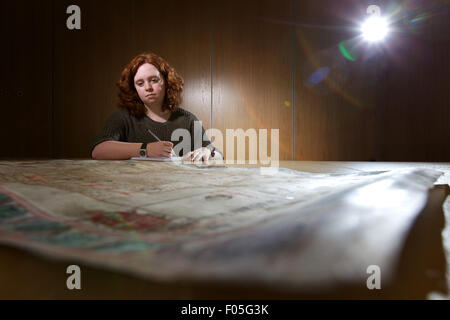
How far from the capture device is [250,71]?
8.68 ft

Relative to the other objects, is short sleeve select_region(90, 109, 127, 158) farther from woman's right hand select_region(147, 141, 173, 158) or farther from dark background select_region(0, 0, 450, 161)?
dark background select_region(0, 0, 450, 161)

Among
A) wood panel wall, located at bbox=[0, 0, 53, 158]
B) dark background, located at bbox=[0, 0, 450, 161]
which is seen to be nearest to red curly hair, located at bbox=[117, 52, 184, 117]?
dark background, located at bbox=[0, 0, 450, 161]

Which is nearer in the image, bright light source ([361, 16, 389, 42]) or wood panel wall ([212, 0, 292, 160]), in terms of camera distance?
bright light source ([361, 16, 389, 42])

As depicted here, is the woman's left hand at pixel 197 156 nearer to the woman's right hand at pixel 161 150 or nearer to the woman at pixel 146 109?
the woman's right hand at pixel 161 150

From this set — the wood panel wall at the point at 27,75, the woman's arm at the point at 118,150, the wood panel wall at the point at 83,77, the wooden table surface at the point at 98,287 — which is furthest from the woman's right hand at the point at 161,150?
the wood panel wall at the point at 27,75

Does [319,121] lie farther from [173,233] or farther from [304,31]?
[173,233]

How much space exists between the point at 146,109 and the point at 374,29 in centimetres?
247

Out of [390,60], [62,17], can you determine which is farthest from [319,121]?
[62,17]

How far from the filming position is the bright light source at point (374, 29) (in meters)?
2.45

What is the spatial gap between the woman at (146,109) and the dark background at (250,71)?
48.0 inches

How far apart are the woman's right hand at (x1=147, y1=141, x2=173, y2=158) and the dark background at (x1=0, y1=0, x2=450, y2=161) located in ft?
5.18

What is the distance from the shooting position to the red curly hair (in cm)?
143

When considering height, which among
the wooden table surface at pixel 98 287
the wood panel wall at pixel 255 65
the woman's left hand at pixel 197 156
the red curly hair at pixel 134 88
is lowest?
the wooden table surface at pixel 98 287

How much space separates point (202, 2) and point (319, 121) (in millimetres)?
1806
